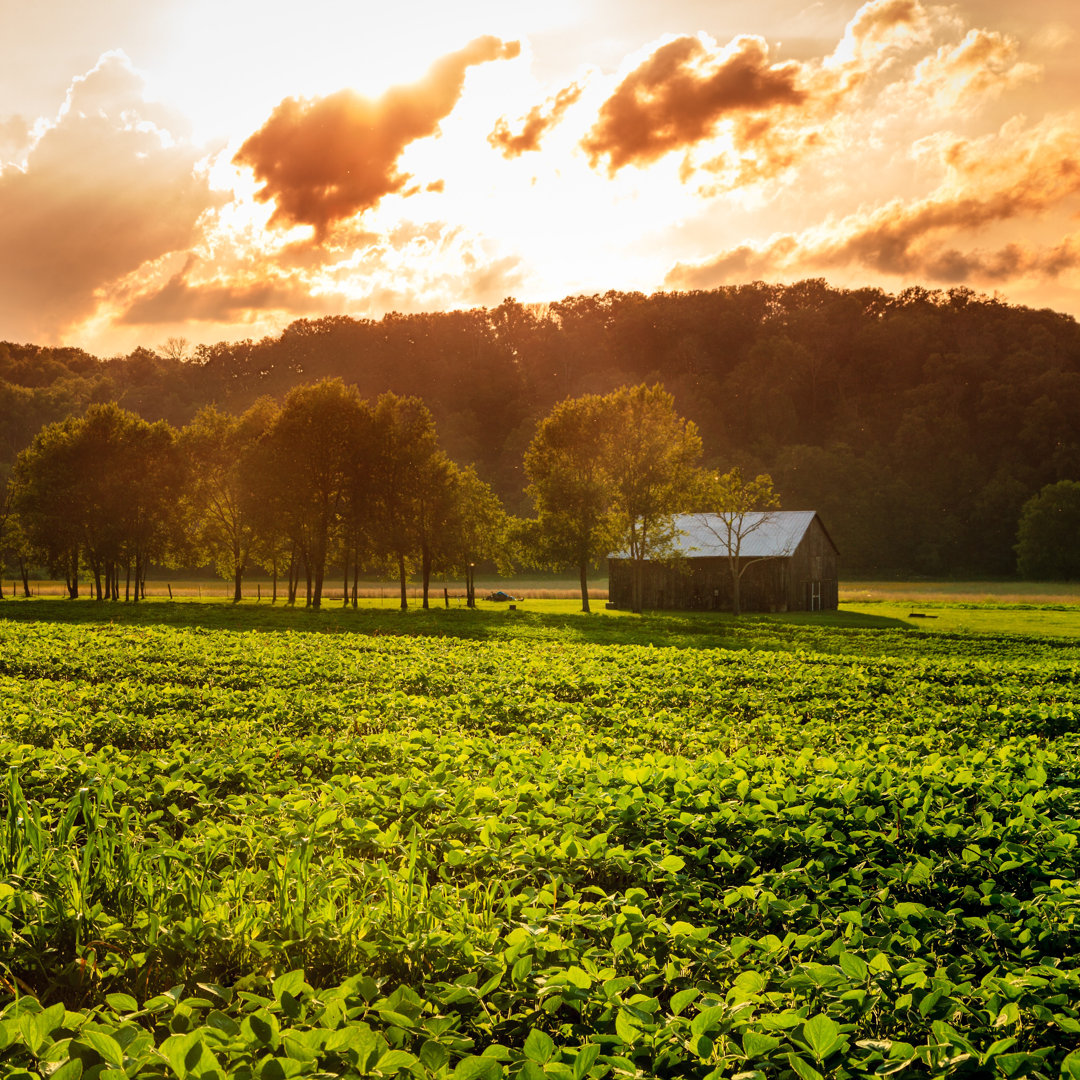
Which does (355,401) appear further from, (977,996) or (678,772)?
(977,996)

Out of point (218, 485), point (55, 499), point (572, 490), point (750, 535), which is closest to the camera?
point (572, 490)

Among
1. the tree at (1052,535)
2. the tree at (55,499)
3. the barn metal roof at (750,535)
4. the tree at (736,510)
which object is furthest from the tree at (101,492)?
the tree at (1052,535)

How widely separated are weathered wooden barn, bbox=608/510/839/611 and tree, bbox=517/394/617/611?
5.49 metres

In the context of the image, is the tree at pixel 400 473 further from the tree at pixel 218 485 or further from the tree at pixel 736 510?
the tree at pixel 736 510

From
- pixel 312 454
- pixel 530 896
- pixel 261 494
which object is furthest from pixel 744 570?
pixel 530 896

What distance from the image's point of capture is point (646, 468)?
5253 centimetres

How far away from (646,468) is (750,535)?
11.5m

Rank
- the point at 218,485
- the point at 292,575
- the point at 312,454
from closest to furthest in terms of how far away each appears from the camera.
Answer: the point at 312,454 < the point at 218,485 < the point at 292,575

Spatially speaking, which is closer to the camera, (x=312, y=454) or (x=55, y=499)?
(x=312, y=454)

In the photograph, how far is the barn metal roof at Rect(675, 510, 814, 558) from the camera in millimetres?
57062

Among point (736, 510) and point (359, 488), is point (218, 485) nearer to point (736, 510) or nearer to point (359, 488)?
point (359, 488)

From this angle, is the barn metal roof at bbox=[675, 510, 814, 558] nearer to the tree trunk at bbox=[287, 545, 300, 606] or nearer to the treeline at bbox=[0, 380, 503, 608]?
the treeline at bbox=[0, 380, 503, 608]

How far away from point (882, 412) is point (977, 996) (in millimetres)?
130234

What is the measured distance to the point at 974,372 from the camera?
116688 mm
